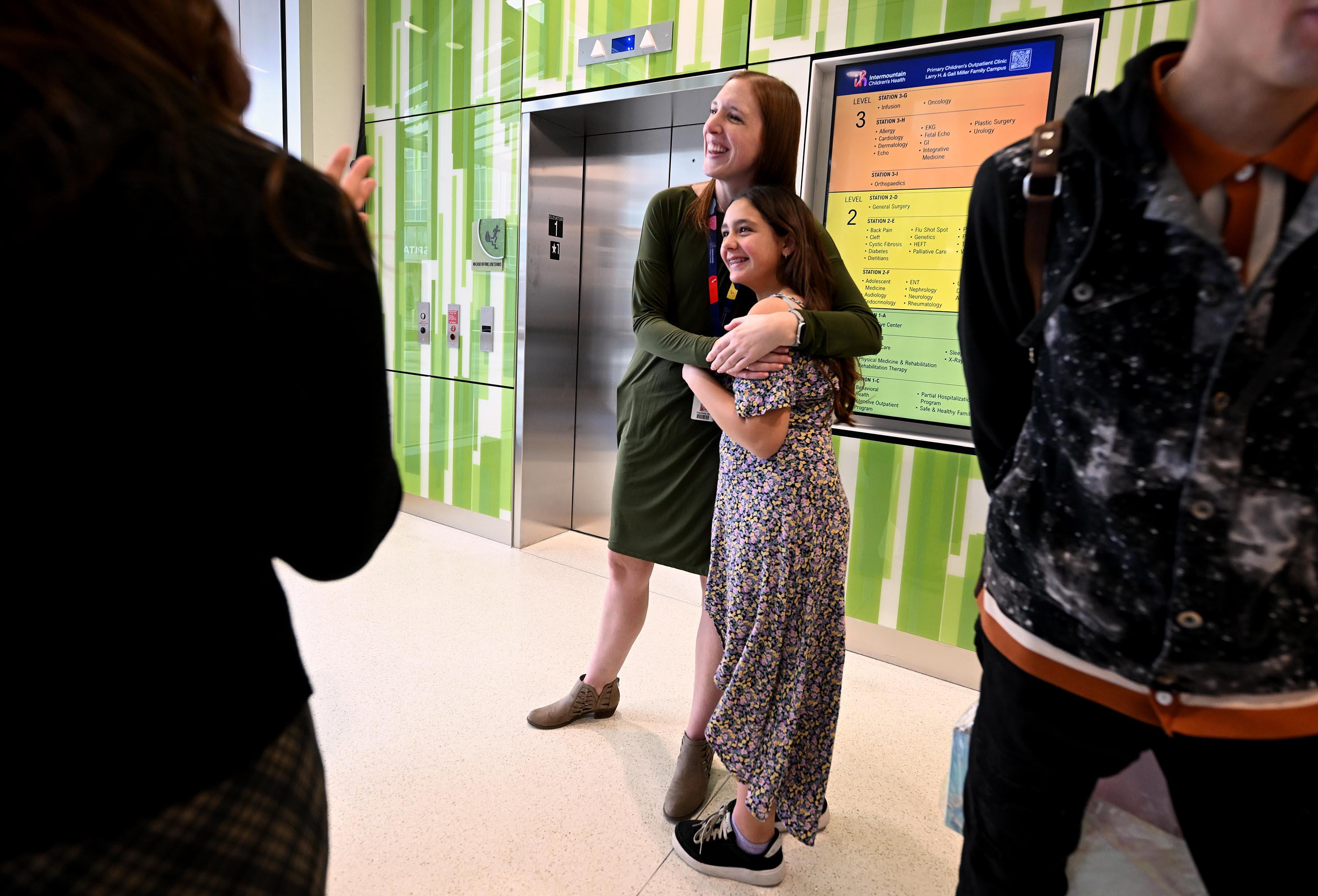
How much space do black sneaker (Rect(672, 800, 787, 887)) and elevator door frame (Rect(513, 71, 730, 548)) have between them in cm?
244

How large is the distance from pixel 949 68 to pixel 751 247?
1480mm

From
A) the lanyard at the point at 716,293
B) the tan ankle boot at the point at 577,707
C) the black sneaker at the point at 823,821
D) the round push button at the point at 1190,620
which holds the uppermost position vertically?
the lanyard at the point at 716,293

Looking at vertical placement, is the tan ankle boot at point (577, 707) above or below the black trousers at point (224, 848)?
below

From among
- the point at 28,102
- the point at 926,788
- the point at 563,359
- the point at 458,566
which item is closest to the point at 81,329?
the point at 28,102

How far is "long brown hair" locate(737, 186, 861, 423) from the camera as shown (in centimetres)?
163

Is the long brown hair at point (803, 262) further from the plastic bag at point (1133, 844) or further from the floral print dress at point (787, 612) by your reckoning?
the plastic bag at point (1133, 844)

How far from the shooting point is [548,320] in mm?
3996

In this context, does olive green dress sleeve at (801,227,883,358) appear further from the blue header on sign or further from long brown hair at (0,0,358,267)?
the blue header on sign

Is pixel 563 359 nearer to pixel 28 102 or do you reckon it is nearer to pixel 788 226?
pixel 788 226

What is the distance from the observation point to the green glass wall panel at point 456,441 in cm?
404

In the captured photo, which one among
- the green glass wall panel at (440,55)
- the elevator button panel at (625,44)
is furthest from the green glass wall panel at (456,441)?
the elevator button panel at (625,44)

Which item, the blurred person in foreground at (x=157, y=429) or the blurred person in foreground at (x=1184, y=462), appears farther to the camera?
the blurred person in foreground at (x=1184, y=462)

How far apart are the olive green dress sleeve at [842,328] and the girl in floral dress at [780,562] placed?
0.04 metres

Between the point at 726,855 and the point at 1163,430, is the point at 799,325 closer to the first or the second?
the point at 1163,430
